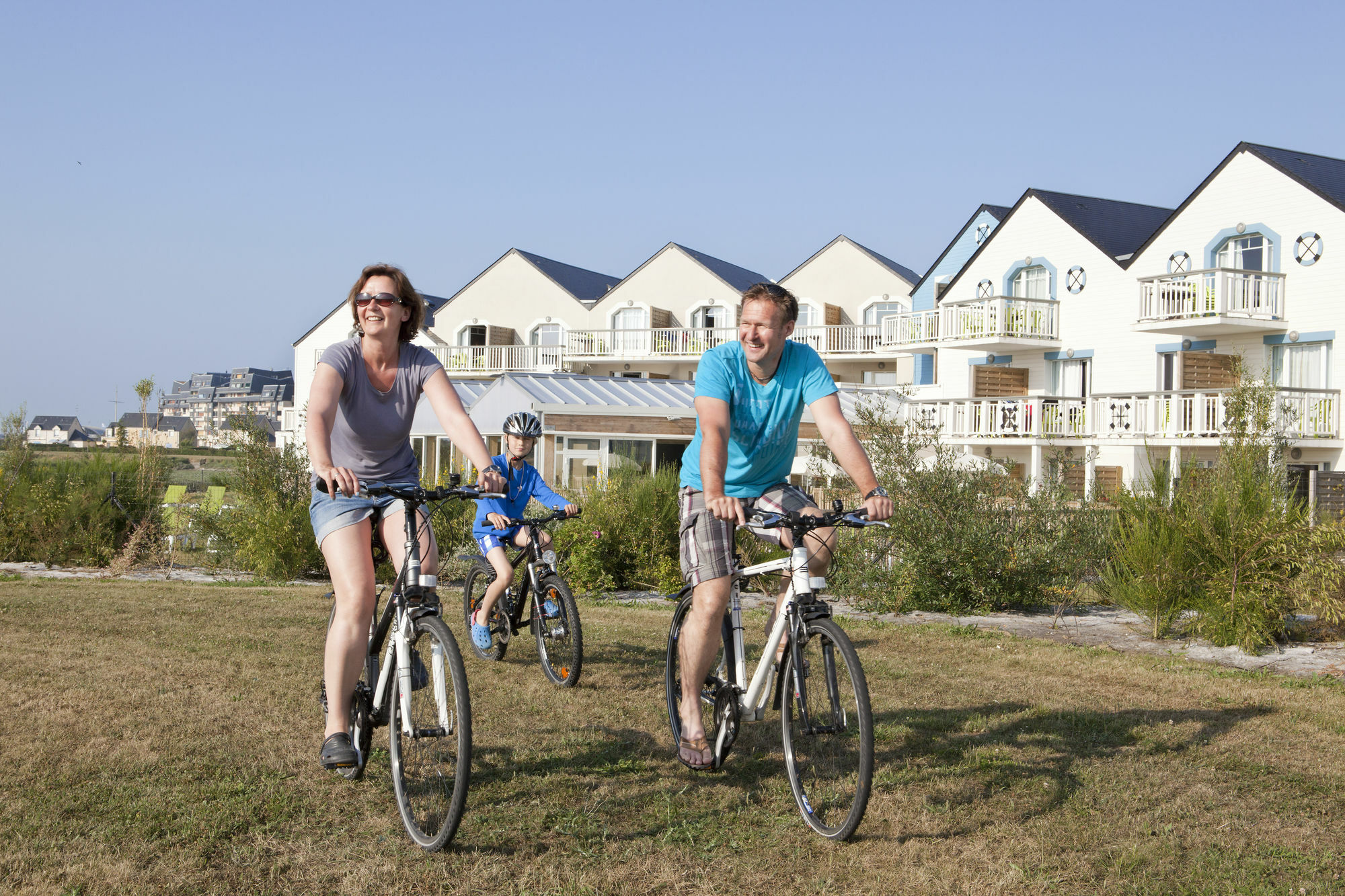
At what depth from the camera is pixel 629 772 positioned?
4.73 metres

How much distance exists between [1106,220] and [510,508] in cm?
2756

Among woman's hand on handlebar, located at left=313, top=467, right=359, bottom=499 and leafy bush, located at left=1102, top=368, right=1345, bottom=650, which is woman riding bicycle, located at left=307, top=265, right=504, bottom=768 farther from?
leafy bush, located at left=1102, top=368, right=1345, bottom=650

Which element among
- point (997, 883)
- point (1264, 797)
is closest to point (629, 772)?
point (997, 883)

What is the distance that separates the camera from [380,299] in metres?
4.32

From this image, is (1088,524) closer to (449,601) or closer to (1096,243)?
(449,601)

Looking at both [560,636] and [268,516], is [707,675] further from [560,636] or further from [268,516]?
[268,516]

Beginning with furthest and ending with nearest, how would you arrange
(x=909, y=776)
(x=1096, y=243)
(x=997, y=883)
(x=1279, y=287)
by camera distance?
(x=1096, y=243) < (x=1279, y=287) < (x=909, y=776) < (x=997, y=883)

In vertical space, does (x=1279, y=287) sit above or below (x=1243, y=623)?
above

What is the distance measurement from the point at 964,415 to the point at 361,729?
26829mm

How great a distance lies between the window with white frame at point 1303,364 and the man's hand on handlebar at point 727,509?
23.6 m

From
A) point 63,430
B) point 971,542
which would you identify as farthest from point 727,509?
point 63,430

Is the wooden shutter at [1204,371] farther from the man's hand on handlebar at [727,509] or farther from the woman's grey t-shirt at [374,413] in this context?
the woman's grey t-shirt at [374,413]

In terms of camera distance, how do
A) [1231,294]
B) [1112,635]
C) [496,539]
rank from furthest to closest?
[1231,294], [1112,635], [496,539]

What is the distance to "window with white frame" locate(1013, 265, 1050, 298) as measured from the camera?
100.0 ft
